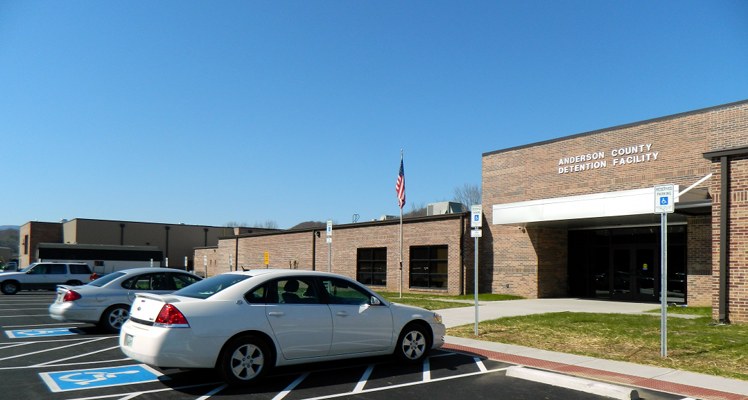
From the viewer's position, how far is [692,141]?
2005 cm

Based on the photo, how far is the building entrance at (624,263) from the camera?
851 inches

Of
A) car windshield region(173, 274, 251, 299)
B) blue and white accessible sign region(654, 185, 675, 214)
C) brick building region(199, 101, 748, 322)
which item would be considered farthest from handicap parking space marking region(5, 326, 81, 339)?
brick building region(199, 101, 748, 322)

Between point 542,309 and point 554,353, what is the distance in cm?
889

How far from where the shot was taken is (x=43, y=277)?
29516 millimetres

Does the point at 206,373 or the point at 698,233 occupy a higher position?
the point at 698,233

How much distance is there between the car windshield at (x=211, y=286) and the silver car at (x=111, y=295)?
4561mm

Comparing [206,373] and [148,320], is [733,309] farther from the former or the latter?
[148,320]

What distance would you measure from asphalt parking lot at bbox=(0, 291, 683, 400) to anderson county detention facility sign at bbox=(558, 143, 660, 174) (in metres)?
14.4

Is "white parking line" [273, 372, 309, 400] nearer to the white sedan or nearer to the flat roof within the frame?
the white sedan

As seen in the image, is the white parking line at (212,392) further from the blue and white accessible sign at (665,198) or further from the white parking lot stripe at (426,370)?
the blue and white accessible sign at (665,198)

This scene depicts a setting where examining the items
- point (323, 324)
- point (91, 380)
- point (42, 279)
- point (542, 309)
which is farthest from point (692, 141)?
point (42, 279)

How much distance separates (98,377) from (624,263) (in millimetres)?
21307

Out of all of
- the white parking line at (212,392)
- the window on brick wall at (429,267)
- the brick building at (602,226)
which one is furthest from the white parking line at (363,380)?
the window on brick wall at (429,267)

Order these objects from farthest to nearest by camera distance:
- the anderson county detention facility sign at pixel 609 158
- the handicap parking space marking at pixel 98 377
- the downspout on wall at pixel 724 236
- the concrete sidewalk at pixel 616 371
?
the anderson county detention facility sign at pixel 609 158 → the downspout on wall at pixel 724 236 → the concrete sidewalk at pixel 616 371 → the handicap parking space marking at pixel 98 377
